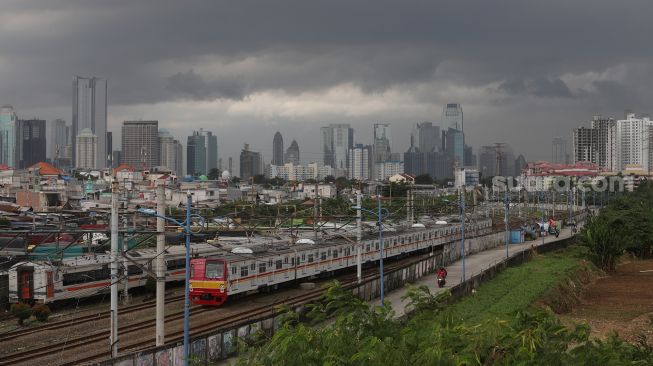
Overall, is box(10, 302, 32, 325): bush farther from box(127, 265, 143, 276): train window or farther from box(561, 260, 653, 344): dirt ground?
box(561, 260, 653, 344): dirt ground

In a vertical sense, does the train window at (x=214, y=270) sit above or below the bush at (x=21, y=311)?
above

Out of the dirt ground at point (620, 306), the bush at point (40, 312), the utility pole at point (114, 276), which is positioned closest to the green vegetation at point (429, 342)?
the utility pole at point (114, 276)

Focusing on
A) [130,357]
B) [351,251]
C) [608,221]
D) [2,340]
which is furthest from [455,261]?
[130,357]

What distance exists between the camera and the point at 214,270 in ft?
116

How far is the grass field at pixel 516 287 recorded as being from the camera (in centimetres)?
3534

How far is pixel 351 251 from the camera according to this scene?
167ft

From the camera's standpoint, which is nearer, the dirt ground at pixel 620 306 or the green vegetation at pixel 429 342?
the green vegetation at pixel 429 342

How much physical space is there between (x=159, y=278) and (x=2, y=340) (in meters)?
10.7

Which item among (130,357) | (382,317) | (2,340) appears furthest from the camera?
(2,340)

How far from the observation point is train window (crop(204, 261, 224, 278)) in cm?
3541

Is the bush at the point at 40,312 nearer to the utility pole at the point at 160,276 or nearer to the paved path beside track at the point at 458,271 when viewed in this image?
the utility pole at the point at 160,276

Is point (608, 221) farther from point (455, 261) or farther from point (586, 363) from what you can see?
point (586, 363)

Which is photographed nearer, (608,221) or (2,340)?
(2,340)

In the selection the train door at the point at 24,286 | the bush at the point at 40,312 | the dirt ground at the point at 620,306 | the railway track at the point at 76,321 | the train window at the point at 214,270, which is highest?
the train window at the point at 214,270
